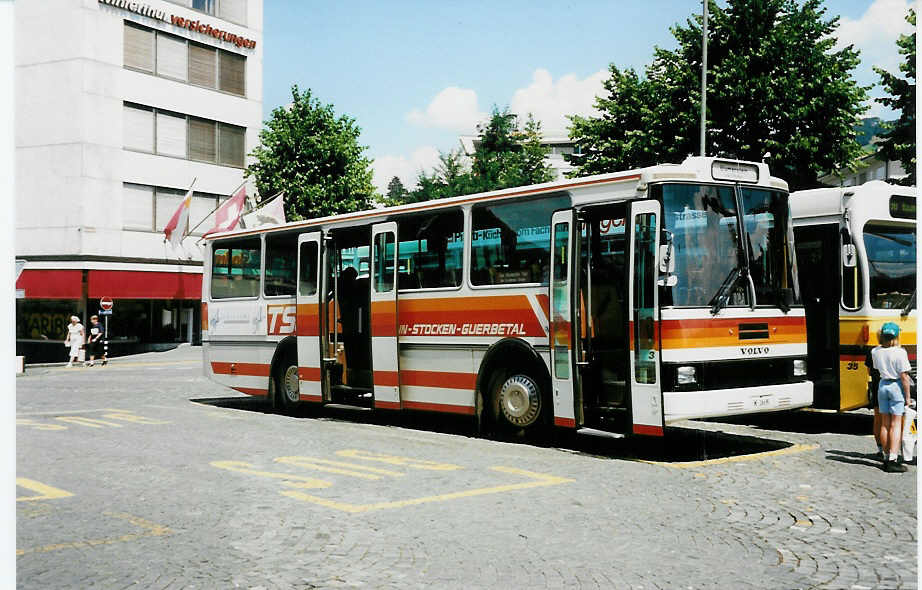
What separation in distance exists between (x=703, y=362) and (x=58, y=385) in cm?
1783

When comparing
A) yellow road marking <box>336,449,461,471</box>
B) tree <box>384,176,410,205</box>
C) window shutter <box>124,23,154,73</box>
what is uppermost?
window shutter <box>124,23,154,73</box>

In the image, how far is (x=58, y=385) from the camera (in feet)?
75.6

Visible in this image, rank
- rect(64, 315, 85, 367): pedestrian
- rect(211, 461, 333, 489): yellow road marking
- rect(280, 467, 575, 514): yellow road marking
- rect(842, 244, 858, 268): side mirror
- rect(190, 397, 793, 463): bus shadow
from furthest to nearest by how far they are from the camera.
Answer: rect(64, 315, 85, 367): pedestrian < rect(842, 244, 858, 268): side mirror < rect(190, 397, 793, 463): bus shadow < rect(211, 461, 333, 489): yellow road marking < rect(280, 467, 575, 514): yellow road marking

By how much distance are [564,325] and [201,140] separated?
32.8 m

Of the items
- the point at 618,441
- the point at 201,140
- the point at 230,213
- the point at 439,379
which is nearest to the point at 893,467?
the point at 618,441

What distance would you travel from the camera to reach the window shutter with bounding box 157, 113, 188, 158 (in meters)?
38.9

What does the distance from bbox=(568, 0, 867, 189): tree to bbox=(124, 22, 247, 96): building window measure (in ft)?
60.8

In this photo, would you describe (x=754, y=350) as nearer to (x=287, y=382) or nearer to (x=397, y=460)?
(x=397, y=460)

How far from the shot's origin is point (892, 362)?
31.1 feet

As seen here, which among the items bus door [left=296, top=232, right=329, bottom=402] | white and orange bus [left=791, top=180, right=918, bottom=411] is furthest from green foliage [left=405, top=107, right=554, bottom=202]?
white and orange bus [left=791, top=180, right=918, bottom=411]

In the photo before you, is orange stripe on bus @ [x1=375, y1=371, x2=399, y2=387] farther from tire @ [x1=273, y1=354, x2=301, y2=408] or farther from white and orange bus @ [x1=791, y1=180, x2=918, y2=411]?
white and orange bus @ [x1=791, y1=180, x2=918, y2=411]

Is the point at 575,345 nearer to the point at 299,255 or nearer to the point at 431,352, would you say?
the point at 431,352

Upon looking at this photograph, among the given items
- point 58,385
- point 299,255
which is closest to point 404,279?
point 299,255

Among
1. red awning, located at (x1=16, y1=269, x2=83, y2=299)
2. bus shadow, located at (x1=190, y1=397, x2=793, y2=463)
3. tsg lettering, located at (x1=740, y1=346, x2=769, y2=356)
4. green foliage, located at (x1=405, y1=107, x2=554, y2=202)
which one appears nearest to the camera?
tsg lettering, located at (x1=740, y1=346, x2=769, y2=356)
